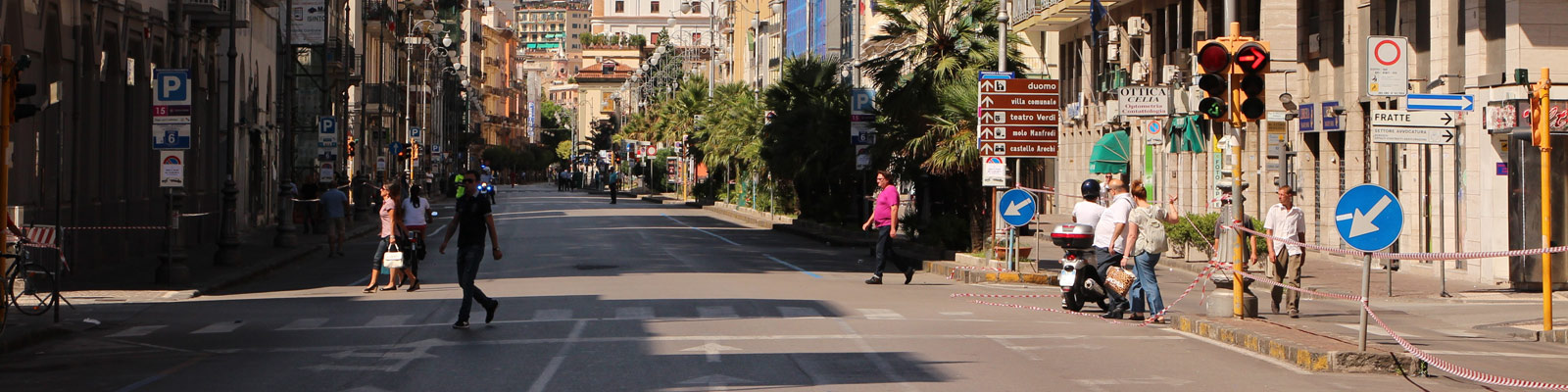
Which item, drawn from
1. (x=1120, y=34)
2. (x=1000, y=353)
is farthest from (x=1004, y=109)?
(x=1120, y=34)

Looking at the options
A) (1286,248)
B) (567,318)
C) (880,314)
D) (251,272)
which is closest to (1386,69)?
(1286,248)

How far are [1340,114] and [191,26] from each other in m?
22.7

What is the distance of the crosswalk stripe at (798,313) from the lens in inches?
680

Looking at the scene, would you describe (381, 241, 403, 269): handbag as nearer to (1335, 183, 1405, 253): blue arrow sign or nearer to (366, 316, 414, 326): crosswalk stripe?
(366, 316, 414, 326): crosswalk stripe

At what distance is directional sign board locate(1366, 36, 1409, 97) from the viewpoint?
2212 cm

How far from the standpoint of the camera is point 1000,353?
13617 millimetres

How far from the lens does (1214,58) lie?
15719mm

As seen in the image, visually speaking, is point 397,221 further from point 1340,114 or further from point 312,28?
point 312,28

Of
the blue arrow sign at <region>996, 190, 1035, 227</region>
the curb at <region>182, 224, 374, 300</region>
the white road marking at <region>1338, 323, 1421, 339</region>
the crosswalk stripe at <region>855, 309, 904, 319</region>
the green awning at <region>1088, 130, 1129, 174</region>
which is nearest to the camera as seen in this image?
the white road marking at <region>1338, 323, 1421, 339</region>

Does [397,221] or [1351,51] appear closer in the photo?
[397,221]

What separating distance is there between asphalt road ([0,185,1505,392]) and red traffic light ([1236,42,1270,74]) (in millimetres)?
2594

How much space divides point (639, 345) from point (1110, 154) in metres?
27.9

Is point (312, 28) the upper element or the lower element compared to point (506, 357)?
upper

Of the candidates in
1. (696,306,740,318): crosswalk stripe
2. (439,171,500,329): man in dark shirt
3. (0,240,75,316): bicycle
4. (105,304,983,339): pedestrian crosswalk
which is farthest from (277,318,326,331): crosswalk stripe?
(696,306,740,318): crosswalk stripe
